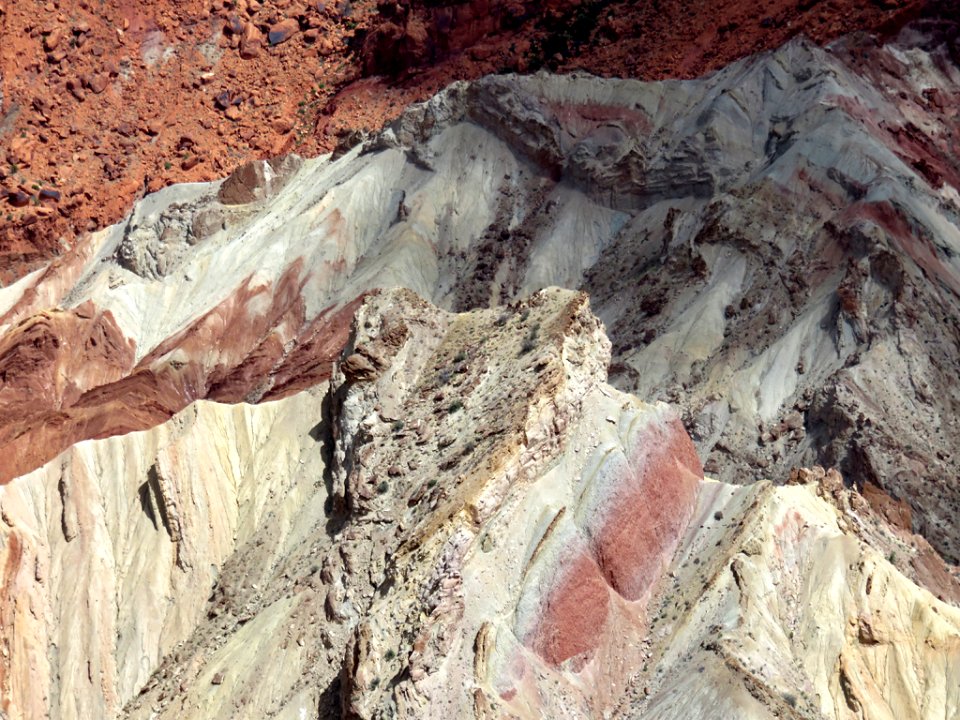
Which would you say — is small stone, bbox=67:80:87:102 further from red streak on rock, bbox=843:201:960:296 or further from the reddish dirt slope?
red streak on rock, bbox=843:201:960:296

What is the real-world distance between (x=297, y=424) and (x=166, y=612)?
5241mm

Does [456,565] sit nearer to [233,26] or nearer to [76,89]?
[76,89]

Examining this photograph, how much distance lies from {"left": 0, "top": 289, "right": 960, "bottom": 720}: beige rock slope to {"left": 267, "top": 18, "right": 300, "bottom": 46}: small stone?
36.6 metres

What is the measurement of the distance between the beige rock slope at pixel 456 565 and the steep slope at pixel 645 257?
6915 millimetres

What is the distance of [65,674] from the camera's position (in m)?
39.8

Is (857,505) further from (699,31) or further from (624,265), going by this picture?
(699,31)

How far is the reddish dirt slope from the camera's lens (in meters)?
64.7

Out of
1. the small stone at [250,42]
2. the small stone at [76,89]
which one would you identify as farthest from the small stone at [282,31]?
the small stone at [76,89]

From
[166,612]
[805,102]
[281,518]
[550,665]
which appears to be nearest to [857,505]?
[550,665]

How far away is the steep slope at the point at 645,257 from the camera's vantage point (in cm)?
4688

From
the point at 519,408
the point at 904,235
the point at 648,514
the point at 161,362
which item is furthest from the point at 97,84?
the point at 648,514

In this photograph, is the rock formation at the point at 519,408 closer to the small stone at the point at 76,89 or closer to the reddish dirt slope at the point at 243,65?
the reddish dirt slope at the point at 243,65

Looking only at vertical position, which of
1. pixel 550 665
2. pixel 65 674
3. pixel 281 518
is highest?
pixel 550 665

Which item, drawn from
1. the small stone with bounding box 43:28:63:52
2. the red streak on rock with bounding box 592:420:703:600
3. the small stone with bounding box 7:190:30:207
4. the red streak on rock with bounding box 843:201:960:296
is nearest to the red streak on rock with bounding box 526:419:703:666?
the red streak on rock with bounding box 592:420:703:600
